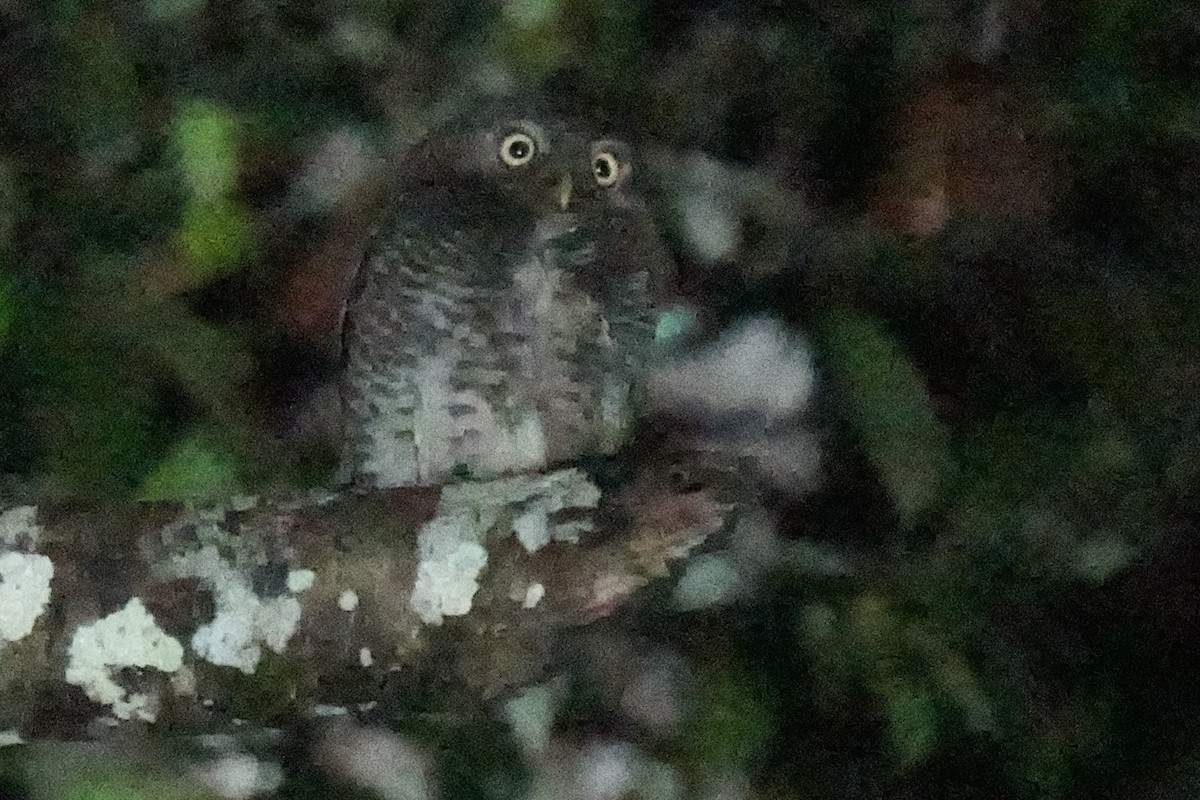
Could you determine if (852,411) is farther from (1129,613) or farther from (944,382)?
(1129,613)

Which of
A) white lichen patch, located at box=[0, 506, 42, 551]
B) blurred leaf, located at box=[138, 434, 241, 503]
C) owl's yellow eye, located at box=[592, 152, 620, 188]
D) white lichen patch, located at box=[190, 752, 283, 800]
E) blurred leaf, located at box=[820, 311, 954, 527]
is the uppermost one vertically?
owl's yellow eye, located at box=[592, 152, 620, 188]

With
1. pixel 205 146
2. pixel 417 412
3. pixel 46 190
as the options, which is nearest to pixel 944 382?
pixel 417 412

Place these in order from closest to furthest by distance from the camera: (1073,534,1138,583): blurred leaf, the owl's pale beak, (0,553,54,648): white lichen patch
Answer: (0,553,54,648): white lichen patch, the owl's pale beak, (1073,534,1138,583): blurred leaf

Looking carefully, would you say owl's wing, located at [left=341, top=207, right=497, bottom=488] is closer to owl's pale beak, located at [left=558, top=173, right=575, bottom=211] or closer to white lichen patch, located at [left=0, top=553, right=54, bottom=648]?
owl's pale beak, located at [left=558, top=173, right=575, bottom=211]

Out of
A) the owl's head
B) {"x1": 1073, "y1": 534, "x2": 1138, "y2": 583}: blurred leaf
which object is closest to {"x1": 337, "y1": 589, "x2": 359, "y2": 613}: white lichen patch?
the owl's head

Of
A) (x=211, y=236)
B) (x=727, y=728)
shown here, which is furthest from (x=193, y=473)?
(x=727, y=728)

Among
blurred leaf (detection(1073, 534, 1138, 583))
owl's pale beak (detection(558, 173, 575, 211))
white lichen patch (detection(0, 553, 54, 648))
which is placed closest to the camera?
white lichen patch (detection(0, 553, 54, 648))
